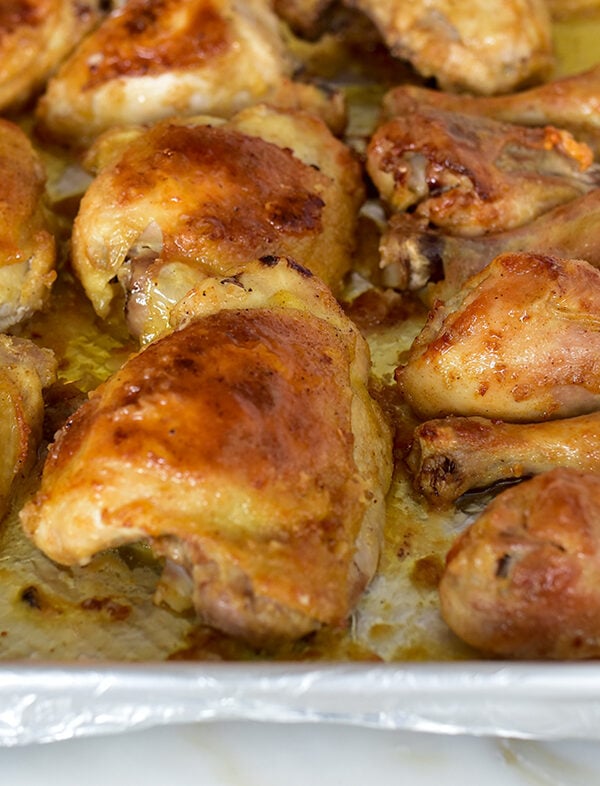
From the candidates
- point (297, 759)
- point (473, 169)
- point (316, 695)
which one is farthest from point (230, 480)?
point (473, 169)

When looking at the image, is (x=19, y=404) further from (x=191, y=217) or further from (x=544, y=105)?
(x=544, y=105)

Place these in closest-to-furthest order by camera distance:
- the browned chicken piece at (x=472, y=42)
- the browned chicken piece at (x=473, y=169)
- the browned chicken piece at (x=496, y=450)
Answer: the browned chicken piece at (x=496, y=450) < the browned chicken piece at (x=473, y=169) < the browned chicken piece at (x=472, y=42)

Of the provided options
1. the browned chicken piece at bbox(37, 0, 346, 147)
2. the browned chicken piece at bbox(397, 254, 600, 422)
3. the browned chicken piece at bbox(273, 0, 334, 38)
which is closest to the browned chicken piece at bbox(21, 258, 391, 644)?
the browned chicken piece at bbox(397, 254, 600, 422)

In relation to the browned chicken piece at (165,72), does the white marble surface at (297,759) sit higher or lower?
lower

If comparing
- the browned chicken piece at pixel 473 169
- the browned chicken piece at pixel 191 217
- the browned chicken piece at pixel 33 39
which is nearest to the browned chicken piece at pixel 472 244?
the browned chicken piece at pixel 473 169

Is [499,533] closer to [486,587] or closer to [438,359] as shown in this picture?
[486,587]

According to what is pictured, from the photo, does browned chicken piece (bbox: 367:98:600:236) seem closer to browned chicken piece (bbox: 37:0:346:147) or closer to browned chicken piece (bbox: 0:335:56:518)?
browned chicken piece (bbox: 37:0:346:147)

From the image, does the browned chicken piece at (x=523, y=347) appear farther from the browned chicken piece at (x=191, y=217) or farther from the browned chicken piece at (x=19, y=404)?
the browned chicken piece at (x=19, y=404)
